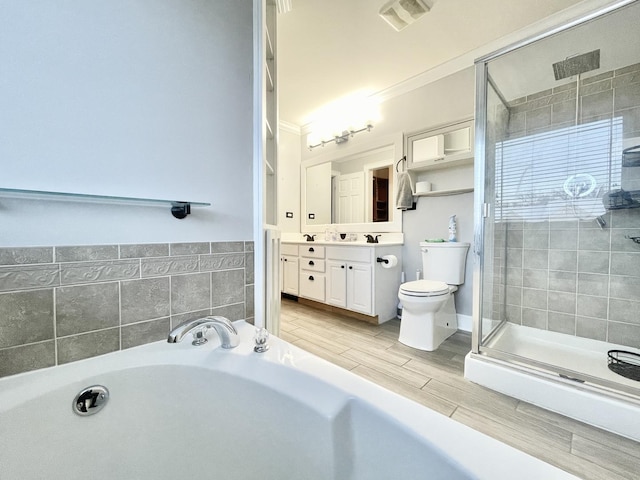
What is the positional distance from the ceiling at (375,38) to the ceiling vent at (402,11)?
0.06 metres

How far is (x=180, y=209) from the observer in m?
1.03

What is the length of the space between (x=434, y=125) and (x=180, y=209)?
2372mm

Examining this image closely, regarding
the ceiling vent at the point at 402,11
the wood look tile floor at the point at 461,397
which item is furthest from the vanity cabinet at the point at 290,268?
the ceiling vent at the point at 402,11

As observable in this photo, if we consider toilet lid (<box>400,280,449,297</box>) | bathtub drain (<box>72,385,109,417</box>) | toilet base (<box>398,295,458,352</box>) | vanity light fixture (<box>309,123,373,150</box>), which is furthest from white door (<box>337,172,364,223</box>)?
bathtub drain (<box>72,385,109,417</box>)

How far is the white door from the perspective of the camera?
3.19 meters

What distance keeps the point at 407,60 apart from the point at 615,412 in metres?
2.71

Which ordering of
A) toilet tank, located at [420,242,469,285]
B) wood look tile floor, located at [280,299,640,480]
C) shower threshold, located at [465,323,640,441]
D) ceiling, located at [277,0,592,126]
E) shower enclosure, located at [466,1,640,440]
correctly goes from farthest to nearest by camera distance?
toilet tank, located at [420,242,469,285] < ceiling, located at [277,0,592,126] < shower enclosure, located at [466,1,640,440] < shower threshold, located at [465,323,640,441] < wood look tile floor, located at [280,299,640,480]

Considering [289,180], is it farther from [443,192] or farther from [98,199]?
[98,199]

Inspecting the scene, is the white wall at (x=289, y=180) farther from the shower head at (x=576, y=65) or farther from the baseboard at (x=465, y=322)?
the shower head at (x=576, y=65)

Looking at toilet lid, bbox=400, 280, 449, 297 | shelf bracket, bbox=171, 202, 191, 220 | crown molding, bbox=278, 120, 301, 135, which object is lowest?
toilet lid, bbox=400, 280, 449, 297

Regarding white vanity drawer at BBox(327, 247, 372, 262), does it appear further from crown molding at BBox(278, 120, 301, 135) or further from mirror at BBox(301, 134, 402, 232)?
crown molding at BBox(278, 120, 301, 135)

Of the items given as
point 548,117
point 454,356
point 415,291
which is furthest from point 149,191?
point 548,117

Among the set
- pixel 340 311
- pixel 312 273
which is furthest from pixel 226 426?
pixel 312 273

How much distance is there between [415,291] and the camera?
1924 millimetres
